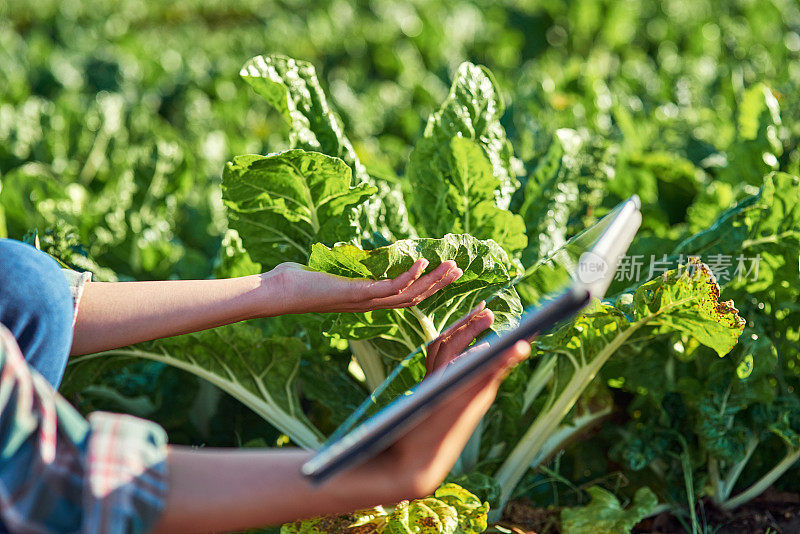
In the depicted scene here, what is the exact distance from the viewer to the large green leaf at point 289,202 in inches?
71.4

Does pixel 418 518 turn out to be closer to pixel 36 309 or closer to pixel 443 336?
pixel 443 336

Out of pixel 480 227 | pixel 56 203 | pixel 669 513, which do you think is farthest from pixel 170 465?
pixel 56 203

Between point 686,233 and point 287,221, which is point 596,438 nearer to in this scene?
point 686,233

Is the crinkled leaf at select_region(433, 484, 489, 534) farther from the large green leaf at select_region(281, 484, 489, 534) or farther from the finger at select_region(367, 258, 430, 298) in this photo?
the finger at select_region(367, 258, 430, 298)

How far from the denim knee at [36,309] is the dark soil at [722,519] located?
1.06 m

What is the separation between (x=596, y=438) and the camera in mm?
Answer: 2277

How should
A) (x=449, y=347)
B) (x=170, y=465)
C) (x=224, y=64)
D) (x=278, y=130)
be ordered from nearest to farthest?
(x=170, y=465)
(x=449, y=347)
(x=278, y=130)
(x=224, y=64)

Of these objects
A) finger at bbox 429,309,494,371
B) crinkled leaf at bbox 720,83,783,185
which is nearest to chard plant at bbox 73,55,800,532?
finger at bbox 429,309,494,371

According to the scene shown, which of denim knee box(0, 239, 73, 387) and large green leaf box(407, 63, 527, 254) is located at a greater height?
large green leaf box(407, 63, 527, 254)

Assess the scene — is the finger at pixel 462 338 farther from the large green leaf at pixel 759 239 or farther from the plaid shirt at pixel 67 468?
the large green leaf at pixel 759 239

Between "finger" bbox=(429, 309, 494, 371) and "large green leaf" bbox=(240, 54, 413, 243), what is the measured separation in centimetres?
49

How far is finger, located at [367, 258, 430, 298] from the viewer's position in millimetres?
1625

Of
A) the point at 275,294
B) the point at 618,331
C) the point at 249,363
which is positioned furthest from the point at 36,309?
the point at 618,331

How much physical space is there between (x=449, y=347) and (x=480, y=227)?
1.56 feet
